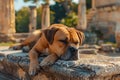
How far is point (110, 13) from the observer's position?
25531 millimetres

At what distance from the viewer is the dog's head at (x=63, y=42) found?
3645 mm

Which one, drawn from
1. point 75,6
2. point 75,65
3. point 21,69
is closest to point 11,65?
point 21,69

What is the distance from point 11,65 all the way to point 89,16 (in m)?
24.3

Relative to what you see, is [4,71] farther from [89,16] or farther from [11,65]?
[89,16]

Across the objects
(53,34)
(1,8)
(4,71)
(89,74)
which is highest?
(1,8)

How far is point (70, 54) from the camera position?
3646 millimetres

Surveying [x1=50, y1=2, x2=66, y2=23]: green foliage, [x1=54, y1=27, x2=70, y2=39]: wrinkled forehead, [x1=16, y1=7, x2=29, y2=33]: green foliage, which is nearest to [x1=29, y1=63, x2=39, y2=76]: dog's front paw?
[x1=54, y1=27, x2=70, y2=39]: wrinkled forehead

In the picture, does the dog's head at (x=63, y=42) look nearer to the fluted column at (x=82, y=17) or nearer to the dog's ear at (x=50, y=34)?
the dog's ear at (x=50, y=34)

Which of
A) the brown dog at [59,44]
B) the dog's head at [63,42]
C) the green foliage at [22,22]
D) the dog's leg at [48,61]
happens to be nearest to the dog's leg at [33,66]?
the brown dog at [59,44]

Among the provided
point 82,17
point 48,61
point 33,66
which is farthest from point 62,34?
point 82,17

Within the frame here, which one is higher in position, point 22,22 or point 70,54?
point 22,22

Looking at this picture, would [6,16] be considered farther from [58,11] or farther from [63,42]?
[58,11]

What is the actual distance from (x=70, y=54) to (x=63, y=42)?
0.19 meters

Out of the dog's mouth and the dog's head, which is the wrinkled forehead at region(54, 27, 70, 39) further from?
the dog's mouth
